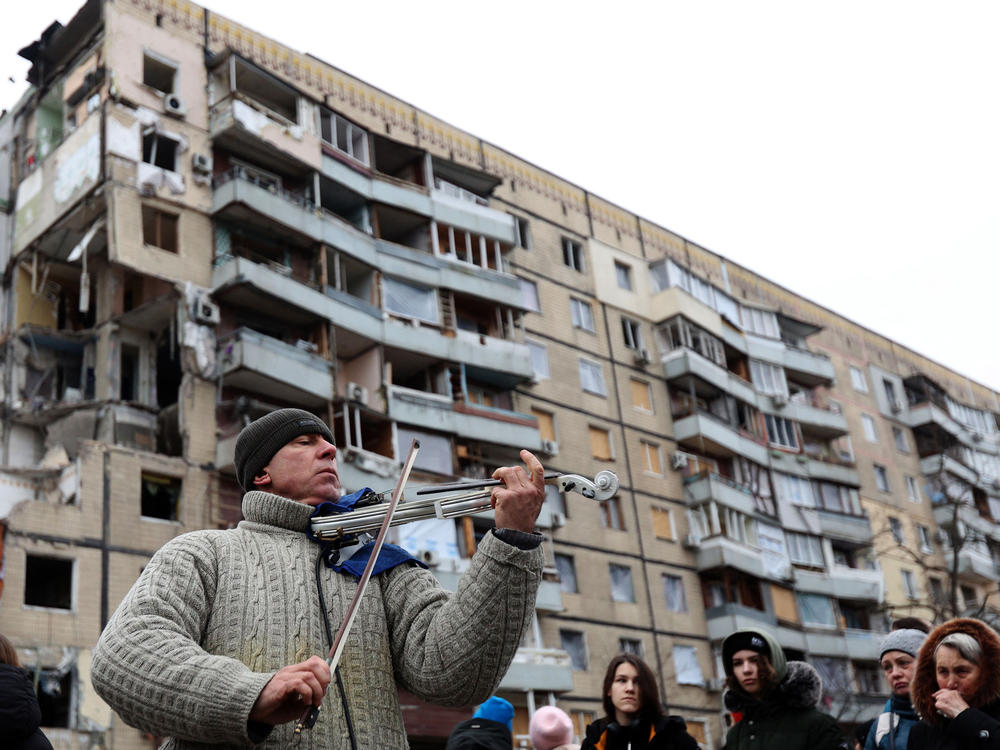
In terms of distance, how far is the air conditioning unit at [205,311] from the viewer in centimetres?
2769

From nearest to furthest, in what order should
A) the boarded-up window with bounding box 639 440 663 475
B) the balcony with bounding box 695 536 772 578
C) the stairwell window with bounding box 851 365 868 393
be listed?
1. the balcony with bounding box 695 536 772 578
2. the boarded-up window with bounding box 639 440 663 475
3. the stairwell window with bounding box 851 365 868 393

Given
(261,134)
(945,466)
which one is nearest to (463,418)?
(261,134)

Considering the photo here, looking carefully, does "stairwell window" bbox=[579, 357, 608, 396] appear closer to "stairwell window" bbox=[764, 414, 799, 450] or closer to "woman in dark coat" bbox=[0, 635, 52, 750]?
"stairwell window" bbox=[764, 414, 799, 450]

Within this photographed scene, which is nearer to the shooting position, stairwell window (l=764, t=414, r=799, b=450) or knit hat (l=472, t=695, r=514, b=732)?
knit hat (l=472, t=695, r=514, b=732)

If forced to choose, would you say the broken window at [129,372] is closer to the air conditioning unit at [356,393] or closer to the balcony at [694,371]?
the air conditioning unit at [356,393]

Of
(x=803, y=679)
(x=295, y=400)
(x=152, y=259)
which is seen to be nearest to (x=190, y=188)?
(x=152, y=259)

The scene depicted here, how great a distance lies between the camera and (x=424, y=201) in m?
34.8

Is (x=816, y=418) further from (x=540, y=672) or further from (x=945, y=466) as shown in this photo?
(x=540, y=672)

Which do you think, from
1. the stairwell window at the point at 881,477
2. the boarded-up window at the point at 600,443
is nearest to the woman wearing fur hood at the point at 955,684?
the boarded-up window at the point at 600,443

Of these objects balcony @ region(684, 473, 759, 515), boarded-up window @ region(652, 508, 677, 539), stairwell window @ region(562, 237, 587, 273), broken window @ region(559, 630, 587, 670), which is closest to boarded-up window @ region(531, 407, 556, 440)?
boarded-up window @ region(652, 508, 677, 539)

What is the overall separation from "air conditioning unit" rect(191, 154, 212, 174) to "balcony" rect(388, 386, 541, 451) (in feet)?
24.1

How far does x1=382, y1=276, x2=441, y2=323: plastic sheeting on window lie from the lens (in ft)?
107

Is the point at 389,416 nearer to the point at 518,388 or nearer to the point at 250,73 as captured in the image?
the point at 518,388

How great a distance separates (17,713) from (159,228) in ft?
83.3
